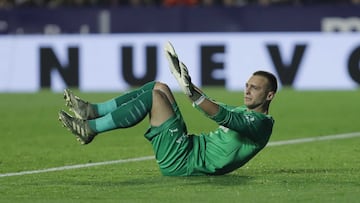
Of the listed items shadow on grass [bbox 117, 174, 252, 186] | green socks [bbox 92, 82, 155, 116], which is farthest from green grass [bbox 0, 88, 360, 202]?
green socks [bbox 92, 82, 155, 116]

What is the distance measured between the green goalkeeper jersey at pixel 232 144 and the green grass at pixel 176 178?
5.4 inches

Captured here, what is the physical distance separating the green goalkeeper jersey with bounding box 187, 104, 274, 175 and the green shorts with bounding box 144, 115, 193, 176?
80mm

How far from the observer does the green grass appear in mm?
10461

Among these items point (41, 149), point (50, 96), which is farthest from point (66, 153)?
point (50, 96)

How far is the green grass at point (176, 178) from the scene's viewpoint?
10.5m

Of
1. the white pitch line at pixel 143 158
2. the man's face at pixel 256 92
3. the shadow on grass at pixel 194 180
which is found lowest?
the white pitch line at pixel 143 158

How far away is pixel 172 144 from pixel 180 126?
188 mm

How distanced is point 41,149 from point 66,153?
26.4 inches

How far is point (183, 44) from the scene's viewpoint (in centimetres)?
2502

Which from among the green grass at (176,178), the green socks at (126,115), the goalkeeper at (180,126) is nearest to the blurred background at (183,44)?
the green grass at (176,178)

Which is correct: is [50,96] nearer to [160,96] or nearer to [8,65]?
[8,65]

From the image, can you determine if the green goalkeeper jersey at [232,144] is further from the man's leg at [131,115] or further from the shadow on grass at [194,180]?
the man's leg at [131,115]

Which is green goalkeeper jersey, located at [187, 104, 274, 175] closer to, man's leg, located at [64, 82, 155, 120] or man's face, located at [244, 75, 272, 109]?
man's face, located at [244, 75, 272, 109]

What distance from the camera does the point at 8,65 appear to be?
25.0 m
